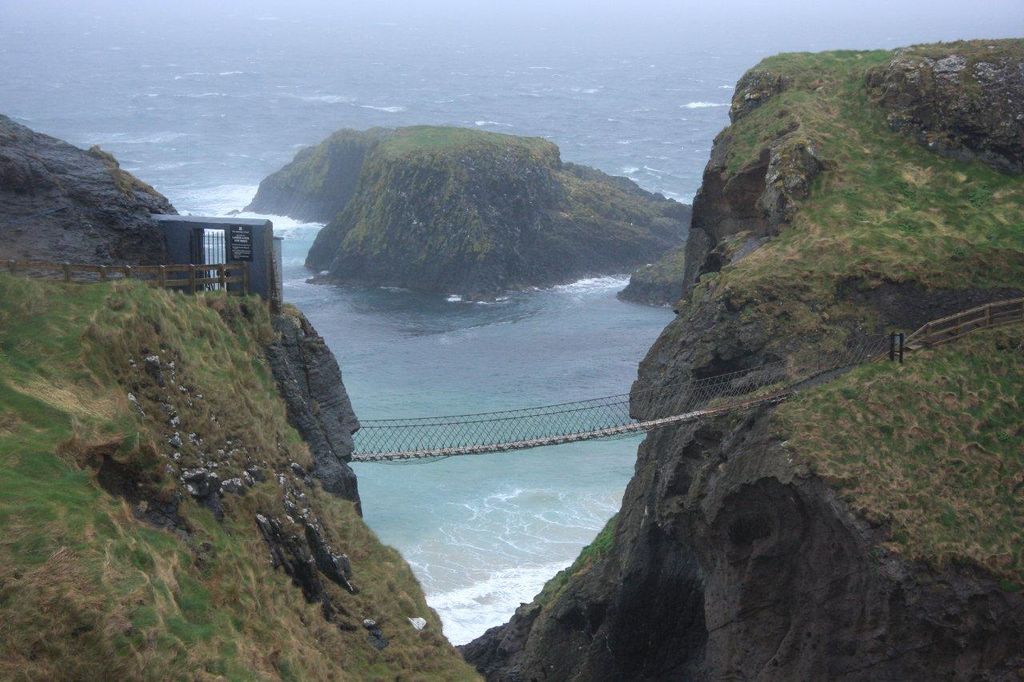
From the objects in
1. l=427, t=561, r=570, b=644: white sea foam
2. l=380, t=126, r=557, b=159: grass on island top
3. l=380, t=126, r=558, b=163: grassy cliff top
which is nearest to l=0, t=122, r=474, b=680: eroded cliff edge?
l=427, t=561, r=570, b=644: white sea foam

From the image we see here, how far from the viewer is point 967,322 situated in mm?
35250

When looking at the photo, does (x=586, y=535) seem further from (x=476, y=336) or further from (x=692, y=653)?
(x=476, y=336)

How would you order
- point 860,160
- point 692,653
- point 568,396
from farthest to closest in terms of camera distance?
point 568,396 < point 860,160 < point 692,653

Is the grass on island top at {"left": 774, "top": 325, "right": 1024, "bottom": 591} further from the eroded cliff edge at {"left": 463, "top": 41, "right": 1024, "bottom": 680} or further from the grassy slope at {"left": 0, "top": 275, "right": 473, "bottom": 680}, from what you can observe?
the grassy slope at {"left": 0, "top": 275, "right": 473, "bottom": 680}

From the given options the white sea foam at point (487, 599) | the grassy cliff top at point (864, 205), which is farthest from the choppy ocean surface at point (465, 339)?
the grassy cliff top at point (864, 205)

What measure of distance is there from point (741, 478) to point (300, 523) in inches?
452

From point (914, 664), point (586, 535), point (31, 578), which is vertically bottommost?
point (586, 535)

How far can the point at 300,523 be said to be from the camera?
28.4 meters

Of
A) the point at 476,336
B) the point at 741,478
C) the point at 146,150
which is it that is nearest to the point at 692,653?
the point at 741,478

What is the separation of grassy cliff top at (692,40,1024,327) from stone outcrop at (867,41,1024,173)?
13.6 inches

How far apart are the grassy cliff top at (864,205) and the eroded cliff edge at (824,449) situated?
0.08 meters

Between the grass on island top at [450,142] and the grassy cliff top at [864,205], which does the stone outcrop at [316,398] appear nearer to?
the grassy cliff top at [864,205]

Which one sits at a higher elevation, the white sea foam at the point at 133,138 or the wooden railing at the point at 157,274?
the wooden railing at the point at 157,274

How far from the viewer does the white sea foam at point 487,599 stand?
142 feet
